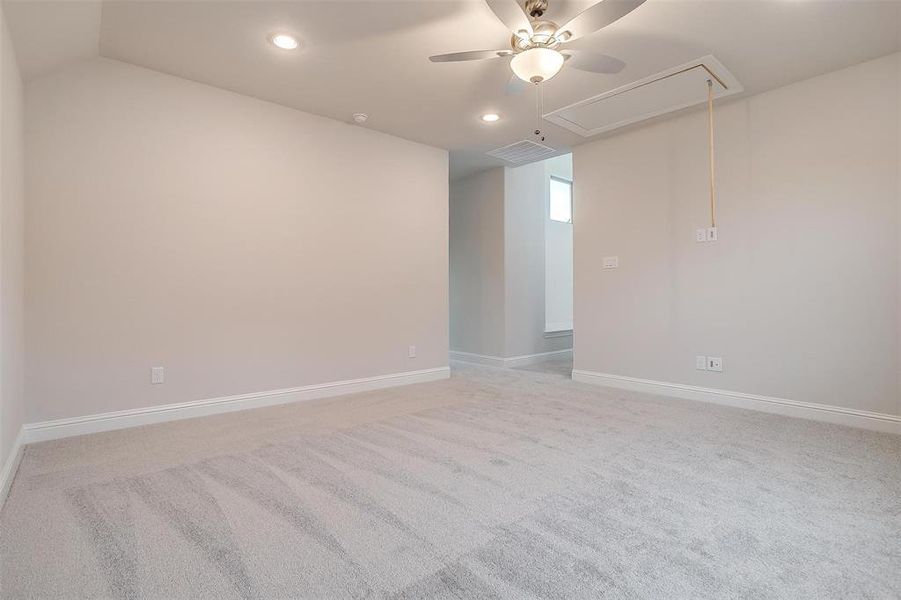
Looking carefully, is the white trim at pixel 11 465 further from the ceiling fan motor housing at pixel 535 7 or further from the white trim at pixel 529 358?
the white trim at pixel 529 358

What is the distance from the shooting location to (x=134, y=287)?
116 inches

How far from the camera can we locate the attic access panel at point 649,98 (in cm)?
304

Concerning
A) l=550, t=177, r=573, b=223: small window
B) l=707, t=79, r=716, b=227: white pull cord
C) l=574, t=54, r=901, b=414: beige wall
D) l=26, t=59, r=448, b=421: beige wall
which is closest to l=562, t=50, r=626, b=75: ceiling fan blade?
l=707, t=79, r=716, b=227: white pull cord

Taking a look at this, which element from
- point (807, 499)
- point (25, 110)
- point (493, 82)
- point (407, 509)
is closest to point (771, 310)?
point (807, 499)

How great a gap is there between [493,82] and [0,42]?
2.65 meters

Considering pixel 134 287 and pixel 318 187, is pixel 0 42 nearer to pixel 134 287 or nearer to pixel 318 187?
pixel 134 287

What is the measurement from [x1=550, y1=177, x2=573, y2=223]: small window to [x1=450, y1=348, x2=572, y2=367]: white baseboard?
2.06 metres

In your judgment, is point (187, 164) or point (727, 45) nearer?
point (727, 45)

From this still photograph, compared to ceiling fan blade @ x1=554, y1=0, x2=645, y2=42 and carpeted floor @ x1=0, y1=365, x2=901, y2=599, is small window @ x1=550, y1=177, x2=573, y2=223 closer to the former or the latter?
carpeted floor @ x1=0, y1=365, x2=901, y2=599

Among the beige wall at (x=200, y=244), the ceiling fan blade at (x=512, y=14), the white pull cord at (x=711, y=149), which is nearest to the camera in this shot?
the ceiling fan blade at (x=512, y=14)

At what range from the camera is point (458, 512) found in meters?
1.76

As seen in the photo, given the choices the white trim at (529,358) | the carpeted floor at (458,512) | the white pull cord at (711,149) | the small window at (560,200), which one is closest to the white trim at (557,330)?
the white trim at (529,358)

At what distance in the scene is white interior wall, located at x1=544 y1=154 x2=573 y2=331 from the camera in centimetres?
647

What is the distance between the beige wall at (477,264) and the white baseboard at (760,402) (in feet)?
5.14
